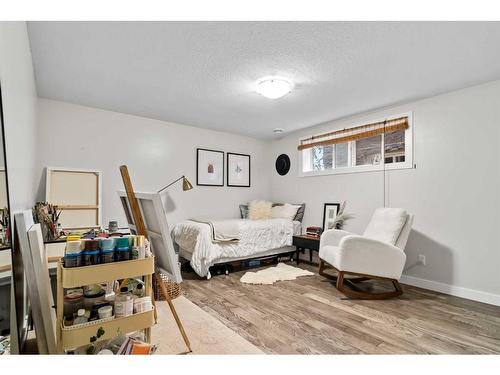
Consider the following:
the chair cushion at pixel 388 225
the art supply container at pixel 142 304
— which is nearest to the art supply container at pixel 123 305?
the art supply container at pixel 142 304

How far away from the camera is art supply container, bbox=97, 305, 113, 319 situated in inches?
52.1

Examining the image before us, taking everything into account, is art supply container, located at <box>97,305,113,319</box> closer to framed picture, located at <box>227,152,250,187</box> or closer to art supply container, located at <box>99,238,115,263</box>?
art supply container, located at <box>99,238,115,263</box>

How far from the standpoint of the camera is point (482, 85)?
2.99m

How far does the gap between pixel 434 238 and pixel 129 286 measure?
3388 millimetres

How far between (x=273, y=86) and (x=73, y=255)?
235 centimetres

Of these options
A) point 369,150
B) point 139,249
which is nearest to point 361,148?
point 369,150

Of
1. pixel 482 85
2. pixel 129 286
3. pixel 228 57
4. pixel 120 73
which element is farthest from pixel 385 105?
pixel 129 286

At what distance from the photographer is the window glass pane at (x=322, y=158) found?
185 inches

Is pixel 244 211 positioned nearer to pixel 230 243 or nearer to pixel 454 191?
pixel 230 243

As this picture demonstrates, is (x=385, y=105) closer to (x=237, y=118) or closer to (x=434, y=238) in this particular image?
(x=434, y=238)

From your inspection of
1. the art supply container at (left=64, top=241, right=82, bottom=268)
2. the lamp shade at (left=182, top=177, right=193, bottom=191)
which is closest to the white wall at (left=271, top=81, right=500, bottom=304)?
the lamp shade at (left=182, top=177, right=193, bottom=191)

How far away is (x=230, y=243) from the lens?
13.1ft

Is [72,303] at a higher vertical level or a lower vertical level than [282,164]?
lower

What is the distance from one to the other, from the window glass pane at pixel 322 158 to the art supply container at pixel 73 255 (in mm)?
4058
